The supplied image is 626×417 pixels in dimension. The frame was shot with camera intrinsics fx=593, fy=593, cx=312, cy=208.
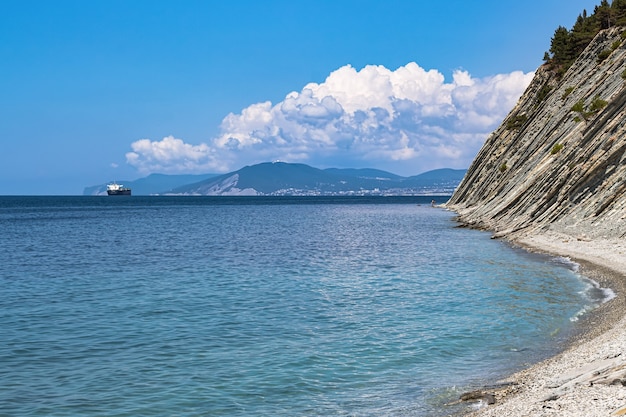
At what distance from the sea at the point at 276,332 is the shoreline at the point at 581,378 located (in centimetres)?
89

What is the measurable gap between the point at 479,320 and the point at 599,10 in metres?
81.7

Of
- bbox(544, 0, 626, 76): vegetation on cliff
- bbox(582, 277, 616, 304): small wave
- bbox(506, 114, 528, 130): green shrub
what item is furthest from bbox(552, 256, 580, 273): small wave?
bbox(506, 114, 528, 130): green shrub

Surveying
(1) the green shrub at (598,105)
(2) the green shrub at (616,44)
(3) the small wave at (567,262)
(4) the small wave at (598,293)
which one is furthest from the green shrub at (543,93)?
(4) the small wave at (598,293)

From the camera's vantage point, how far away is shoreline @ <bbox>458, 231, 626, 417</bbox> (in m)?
11.7

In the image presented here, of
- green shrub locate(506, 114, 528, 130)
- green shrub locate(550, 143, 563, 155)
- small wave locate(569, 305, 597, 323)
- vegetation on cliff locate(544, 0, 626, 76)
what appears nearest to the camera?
small wave locate(569, 305, 597, 323)

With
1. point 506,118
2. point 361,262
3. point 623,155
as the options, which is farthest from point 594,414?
point 506,118

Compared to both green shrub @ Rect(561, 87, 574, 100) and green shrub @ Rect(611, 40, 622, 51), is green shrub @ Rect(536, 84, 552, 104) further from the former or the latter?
green shrub @ Rect(611, 40, 622, 51)

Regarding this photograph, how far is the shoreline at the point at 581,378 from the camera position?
11703 millimetres

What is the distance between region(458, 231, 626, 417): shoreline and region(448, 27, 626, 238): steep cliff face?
2108cm

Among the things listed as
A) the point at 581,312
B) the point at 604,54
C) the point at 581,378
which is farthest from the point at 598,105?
the point at 581,378

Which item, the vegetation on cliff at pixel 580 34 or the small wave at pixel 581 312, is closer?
the small wave at pixel 581 312

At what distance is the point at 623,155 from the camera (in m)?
46.9

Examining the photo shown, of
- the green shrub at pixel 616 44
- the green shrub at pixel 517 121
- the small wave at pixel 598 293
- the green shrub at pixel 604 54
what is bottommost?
the small wave at pixel 598 293

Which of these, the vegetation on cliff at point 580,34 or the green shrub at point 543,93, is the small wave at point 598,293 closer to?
the vegetation on cliff at point 580,34
